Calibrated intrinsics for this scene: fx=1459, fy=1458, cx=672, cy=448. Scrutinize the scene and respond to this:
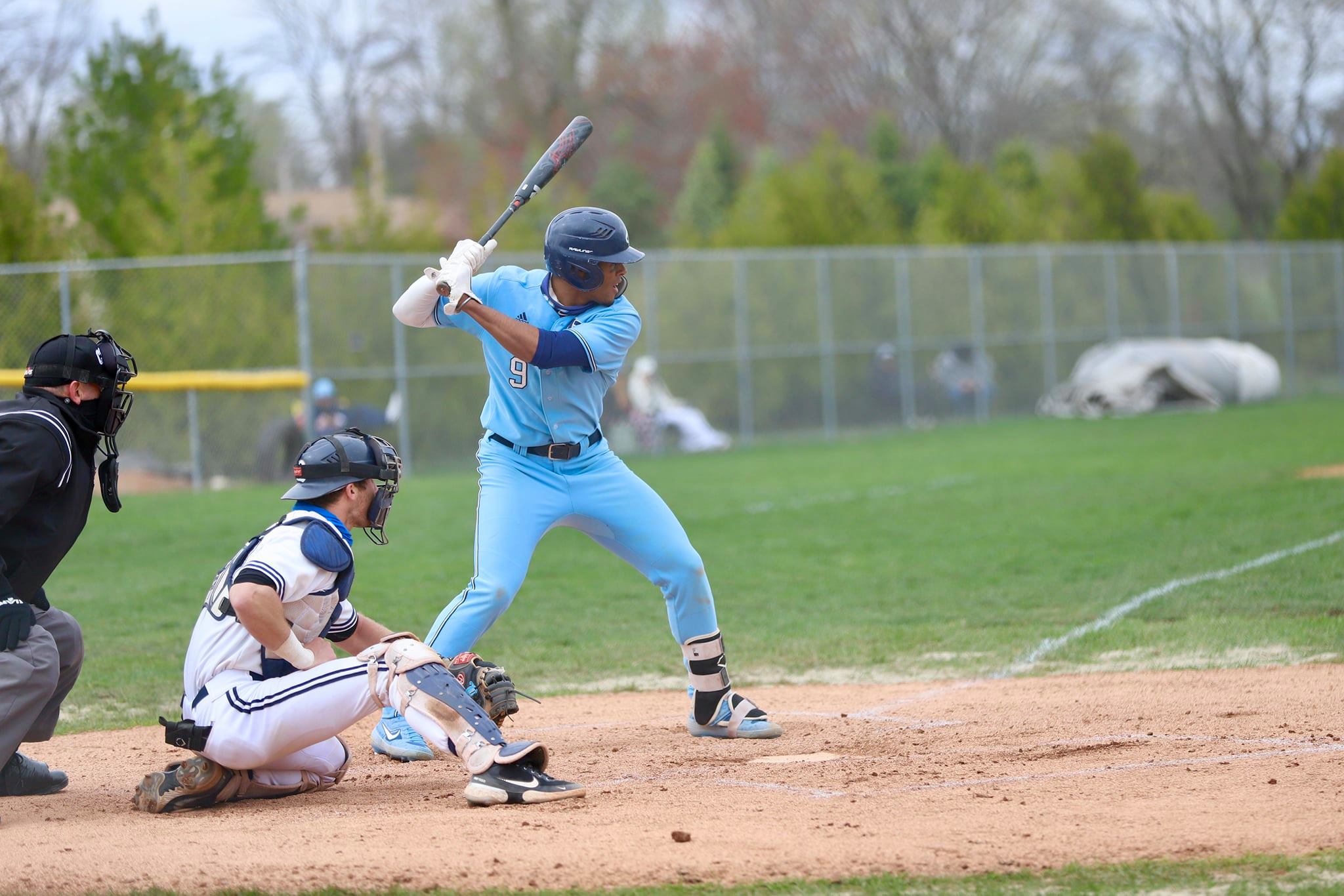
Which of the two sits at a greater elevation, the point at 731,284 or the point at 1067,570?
the point at 731,284

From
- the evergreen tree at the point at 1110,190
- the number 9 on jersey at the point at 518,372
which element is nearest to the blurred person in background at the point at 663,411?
the evergreen tree at the point at 1110,190

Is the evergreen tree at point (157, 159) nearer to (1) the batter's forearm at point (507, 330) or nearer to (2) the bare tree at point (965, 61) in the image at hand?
(1) the batter's forearm at point (507, 330)

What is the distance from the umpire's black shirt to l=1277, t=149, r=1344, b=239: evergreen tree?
118 feet

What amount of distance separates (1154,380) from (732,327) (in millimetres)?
8243

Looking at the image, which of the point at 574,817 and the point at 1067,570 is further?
the point at 1067,570

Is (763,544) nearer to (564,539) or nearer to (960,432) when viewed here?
(564,539)

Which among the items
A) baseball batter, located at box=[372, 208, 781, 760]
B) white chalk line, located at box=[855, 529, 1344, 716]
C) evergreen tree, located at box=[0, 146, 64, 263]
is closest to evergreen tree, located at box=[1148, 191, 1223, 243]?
evergreen tree, located at box=[0, 146, 64, 263]

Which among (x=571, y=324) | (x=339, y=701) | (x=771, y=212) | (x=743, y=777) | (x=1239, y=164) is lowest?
(x=743, y=777)

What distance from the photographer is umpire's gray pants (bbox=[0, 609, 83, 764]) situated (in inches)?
182

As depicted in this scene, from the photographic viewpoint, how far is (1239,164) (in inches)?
1834

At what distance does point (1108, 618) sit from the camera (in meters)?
8.34

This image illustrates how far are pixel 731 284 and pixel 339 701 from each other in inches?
735

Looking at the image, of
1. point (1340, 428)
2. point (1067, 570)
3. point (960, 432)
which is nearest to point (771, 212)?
point (960, 432)

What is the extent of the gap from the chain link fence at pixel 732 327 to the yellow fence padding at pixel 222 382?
0.15 meters
